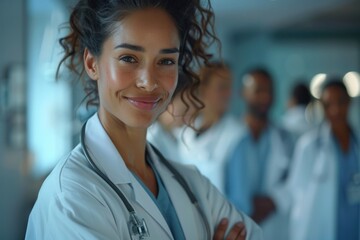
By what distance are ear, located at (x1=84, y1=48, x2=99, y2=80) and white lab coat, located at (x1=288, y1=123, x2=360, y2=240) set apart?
1.99 meters

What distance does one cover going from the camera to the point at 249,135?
111 inches

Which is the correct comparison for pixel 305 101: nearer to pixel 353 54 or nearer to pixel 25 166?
pixel 25 166

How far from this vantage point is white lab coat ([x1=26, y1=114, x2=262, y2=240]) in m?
0.87

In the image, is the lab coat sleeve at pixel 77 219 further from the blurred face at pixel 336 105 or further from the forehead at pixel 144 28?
the blurred face at pixel 336 105

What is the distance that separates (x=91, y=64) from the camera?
108 cm

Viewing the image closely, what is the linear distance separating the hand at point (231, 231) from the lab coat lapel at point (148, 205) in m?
0.17

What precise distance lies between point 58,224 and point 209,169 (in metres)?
1.90

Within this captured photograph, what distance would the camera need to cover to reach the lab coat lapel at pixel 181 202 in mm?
1083

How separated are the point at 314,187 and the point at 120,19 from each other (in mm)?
2093

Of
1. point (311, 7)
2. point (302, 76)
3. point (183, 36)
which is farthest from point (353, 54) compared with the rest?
point (183, 36)

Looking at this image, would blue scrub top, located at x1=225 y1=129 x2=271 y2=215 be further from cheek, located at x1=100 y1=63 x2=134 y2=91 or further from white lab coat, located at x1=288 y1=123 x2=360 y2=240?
cheek, located at x1=100 y1=63 x2=134 y2=91

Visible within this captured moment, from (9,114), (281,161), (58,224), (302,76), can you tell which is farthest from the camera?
(302,76)

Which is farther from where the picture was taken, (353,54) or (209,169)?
(353,54)

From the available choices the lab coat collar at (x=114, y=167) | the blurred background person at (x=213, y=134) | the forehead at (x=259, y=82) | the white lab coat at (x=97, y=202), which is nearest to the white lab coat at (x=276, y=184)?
the blurred background person at (x=213, y=134)
